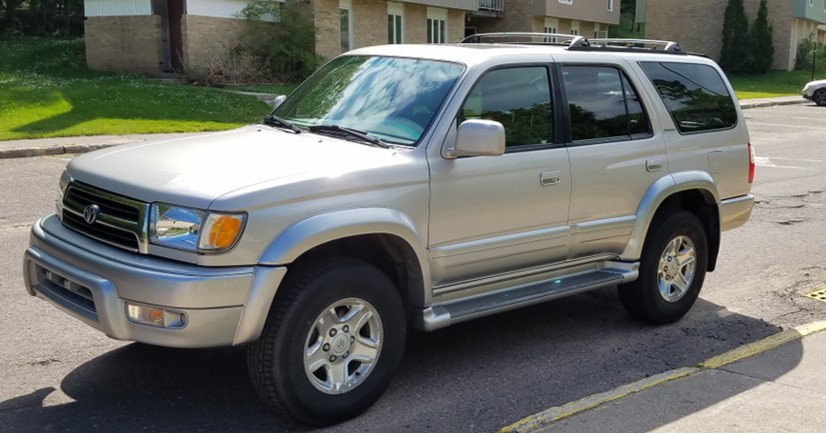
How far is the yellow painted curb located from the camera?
4.24m

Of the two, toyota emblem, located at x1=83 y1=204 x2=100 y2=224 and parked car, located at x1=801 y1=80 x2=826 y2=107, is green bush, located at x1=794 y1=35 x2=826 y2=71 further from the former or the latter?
toyota emblem, located at x1=83 y1=204 x2=100 y2=224

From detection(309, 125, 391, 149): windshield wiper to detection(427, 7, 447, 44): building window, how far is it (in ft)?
104

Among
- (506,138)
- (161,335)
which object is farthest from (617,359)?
(161,335)

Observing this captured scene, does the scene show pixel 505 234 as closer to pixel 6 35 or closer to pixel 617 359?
pixel 617 359

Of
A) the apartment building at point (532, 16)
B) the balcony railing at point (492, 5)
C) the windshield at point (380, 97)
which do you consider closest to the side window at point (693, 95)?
the windshield at point (380, 97)

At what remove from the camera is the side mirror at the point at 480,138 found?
4.47m

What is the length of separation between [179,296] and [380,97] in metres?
1.91

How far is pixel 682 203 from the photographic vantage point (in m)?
6.37

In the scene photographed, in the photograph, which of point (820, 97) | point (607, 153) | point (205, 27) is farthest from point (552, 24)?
point (607, 153)

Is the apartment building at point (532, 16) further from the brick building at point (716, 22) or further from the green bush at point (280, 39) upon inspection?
the green bush at point (280, 39)

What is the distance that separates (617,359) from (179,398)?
106 inches

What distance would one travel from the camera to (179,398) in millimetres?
4500

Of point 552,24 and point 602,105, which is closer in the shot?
point 602,105

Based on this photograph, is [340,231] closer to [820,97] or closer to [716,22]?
[820,97]
